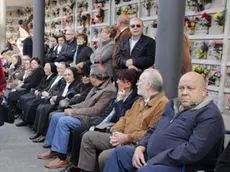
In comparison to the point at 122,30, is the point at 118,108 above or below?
below

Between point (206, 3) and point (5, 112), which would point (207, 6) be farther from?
point (5, 112)

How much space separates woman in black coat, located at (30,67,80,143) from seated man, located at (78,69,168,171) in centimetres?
142

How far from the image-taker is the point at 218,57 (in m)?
5.03

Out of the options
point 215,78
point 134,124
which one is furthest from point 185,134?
point 215,78

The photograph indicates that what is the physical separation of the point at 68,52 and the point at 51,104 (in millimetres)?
1450

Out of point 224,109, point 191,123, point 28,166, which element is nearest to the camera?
point 191,123

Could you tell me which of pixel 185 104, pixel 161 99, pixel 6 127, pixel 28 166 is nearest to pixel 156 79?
pixel 161 99

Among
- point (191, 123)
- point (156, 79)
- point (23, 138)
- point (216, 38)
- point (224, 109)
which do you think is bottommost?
point (23, 138)

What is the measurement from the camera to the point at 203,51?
17.4ft

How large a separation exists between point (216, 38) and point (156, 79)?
2.60m

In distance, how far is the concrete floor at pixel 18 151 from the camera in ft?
11.5

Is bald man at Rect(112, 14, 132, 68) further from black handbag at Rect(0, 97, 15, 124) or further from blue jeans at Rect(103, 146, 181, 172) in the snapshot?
blue jeans at Rect(103, 146, 181, 172)

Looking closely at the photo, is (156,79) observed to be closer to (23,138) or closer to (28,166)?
(28,166)

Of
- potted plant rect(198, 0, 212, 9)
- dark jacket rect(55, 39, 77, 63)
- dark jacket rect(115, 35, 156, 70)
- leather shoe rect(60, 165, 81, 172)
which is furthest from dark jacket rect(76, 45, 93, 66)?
leather shoe rect(60, 165, 81, 172)
